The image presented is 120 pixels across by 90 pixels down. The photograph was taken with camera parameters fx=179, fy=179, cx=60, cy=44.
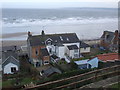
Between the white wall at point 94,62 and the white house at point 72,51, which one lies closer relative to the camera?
the white wall at point 94,62

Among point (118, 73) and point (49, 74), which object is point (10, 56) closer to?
point (49, 74)

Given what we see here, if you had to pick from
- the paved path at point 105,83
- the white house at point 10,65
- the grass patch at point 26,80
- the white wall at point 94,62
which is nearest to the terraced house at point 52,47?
the white house at point 10,65

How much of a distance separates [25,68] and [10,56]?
7.15 feet

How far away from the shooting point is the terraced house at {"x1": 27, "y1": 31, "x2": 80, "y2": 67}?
80.1 feet

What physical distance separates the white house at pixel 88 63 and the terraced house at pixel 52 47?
3811 millimetres

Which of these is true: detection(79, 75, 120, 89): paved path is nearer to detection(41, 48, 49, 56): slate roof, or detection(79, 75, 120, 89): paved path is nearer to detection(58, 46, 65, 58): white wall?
detection(41, 48, 49, 56): slate roof

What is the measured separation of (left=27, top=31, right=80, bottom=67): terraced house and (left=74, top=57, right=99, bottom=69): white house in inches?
150

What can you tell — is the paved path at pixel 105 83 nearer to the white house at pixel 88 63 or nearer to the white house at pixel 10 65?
the white house at pixel 88 63

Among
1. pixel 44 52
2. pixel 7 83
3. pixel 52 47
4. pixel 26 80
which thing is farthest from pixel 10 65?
pixel 52 47

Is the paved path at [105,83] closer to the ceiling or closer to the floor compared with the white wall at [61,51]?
closer to the ceiling

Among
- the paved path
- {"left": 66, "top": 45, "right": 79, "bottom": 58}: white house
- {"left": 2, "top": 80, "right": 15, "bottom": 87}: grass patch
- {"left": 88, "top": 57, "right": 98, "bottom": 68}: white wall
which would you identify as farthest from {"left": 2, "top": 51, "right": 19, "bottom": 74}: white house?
the paved path

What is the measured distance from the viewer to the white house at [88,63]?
1905 cm

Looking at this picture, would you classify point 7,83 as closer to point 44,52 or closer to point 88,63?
point 44,52

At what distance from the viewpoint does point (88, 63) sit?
19.8m
